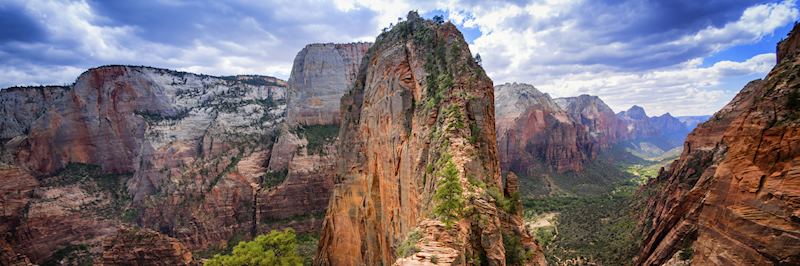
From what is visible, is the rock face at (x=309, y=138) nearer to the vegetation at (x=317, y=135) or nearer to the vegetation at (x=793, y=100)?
the vegetation at (x=317, y=135)

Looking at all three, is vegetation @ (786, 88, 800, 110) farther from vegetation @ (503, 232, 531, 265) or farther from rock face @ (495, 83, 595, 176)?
rock face @ (495, 83, 595, 176)

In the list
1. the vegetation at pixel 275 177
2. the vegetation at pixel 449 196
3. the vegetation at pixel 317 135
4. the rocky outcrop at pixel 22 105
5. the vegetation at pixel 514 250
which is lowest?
the vegetation at pixel 275 177

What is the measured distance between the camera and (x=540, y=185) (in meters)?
106

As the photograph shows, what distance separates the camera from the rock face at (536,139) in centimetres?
11838

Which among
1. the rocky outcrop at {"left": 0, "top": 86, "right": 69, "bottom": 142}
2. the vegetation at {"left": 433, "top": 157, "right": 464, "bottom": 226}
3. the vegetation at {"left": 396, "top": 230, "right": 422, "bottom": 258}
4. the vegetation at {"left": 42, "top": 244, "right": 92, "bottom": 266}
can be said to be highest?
the rocky outcrop at {"left": 0, "top": 86, "right": 69, "bottom": 142}

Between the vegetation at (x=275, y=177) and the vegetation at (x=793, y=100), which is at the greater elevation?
the vegetation at (x=793, y=100)

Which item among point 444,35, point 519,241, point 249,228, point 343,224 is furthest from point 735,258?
point 249,228

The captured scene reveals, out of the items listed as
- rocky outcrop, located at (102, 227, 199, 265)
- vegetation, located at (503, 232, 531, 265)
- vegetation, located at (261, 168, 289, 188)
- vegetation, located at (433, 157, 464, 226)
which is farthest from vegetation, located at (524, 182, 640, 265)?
vegetation, located at (261, 168, 289, 188)

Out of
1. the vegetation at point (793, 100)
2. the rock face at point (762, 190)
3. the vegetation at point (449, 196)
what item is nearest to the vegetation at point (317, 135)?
the vegetation at point (449, 196)

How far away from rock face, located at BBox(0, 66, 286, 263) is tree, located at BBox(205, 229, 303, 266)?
3580 cm

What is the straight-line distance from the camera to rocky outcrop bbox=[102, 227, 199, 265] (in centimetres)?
4241

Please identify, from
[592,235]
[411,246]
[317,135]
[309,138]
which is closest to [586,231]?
[592,235]

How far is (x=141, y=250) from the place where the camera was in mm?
42625

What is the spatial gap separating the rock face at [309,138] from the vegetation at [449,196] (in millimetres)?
57569
